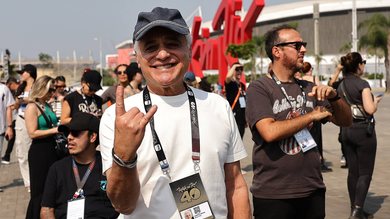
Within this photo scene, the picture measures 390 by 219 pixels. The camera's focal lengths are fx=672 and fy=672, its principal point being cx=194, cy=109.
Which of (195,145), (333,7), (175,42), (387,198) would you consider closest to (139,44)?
(175,42)

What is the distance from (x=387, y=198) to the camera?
7.86 m

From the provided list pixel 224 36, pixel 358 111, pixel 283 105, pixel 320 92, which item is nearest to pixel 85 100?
pixel 358 111

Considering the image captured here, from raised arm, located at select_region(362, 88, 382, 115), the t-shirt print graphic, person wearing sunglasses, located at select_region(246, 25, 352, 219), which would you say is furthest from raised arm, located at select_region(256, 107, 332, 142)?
raised arm, located at select_region(362, 88, 382, 115)

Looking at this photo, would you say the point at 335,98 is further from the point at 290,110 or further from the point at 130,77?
the point at 130,77

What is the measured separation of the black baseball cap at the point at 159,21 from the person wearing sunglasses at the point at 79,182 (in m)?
2.06

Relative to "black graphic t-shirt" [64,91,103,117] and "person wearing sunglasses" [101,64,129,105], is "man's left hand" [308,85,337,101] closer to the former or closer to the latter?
"black graphic t-shirt" [64,91,103,117]

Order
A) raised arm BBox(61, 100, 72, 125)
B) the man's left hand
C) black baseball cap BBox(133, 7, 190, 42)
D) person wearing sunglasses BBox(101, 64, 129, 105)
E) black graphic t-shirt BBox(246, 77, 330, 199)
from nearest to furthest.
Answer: black baseball cap BBox(133, 7, 190, 42), the man's left hand, black graphic t-shirt BBox(246, 77, 330, 199), raised arm BBox(61, 100, 72, 125), person wearing sunglasses BBox(101, 64, 129, 105)

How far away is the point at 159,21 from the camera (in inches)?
89.1

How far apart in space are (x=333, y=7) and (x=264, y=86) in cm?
9531

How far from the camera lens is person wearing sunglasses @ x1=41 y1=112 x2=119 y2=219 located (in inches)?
165

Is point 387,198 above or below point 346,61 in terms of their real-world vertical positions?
below

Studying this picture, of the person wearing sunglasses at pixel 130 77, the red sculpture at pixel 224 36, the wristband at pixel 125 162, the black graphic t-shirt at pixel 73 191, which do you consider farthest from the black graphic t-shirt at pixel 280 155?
the red sculpture at pixel 224 36

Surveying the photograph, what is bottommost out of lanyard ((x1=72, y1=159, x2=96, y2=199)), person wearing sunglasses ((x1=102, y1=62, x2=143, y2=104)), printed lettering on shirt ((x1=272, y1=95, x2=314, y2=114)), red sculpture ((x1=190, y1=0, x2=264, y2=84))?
lanyard ((x1=72, y1=159, x2=96, y2=199))

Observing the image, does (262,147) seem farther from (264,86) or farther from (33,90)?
(33,90)
